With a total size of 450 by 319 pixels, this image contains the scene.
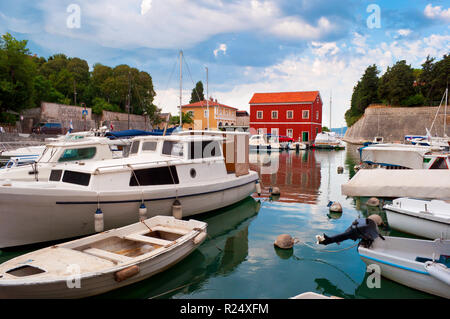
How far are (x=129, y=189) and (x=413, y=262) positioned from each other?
6.76 metres

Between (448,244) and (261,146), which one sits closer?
(448,244)

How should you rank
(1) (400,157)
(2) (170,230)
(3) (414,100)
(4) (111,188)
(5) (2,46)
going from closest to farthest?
(2) (170,230) → (4) (111,188) → (1) (400,157) → (5) (2,46) → (3) (414,100)

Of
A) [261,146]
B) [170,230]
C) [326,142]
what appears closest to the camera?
[170,230]

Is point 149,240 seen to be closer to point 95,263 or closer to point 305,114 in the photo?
point 95,263

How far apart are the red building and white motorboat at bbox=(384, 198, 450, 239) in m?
41.1

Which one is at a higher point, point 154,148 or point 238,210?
point 154,148

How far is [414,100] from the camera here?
197 ft

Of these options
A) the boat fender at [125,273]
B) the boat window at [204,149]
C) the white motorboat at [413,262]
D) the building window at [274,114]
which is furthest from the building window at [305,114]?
the boat fender at [125,273]

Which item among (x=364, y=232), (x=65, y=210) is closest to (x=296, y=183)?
(x=364, y=232)

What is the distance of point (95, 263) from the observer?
17.6 feet

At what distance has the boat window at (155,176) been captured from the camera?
8.33 meters
